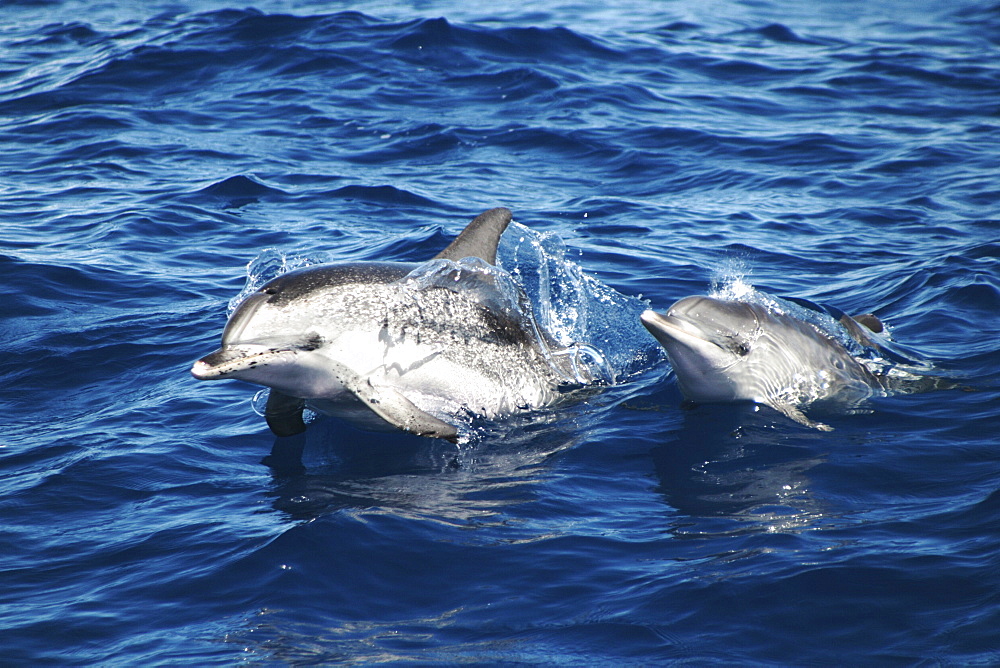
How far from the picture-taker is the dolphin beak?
632 centimetres

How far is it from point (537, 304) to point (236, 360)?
3588 millimetres

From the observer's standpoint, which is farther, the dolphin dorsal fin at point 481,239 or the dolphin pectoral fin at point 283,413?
the dolphin dorsal fin at point 481,239

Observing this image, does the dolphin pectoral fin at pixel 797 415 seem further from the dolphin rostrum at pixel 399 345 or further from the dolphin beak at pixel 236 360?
the dolphin beak at pixel 236 360

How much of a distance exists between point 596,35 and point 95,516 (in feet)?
56.4

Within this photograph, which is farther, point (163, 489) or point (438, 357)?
point (438, 357)

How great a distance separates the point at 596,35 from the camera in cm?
2152

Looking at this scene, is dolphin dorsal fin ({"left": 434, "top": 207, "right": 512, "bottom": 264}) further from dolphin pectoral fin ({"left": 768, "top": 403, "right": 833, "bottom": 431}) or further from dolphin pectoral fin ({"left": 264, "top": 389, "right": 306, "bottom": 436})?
dolphin pectoral fin ({"left": 768, "top": 403, "right": 833, "bottom": 431})

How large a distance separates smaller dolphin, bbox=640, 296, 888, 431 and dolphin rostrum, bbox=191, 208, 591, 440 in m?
1.20

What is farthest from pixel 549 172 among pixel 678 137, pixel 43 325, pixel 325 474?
pixel 325 474

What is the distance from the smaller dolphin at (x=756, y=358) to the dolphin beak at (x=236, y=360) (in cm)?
239

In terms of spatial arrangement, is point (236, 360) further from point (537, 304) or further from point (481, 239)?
point (537, 304)

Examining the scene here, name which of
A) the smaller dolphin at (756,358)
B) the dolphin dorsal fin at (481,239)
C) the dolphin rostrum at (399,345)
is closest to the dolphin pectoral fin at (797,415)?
the smaller dolphin at (756,358)

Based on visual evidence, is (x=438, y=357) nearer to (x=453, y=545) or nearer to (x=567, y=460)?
(x=567, y=460)

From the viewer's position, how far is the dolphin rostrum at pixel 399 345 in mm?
6715
